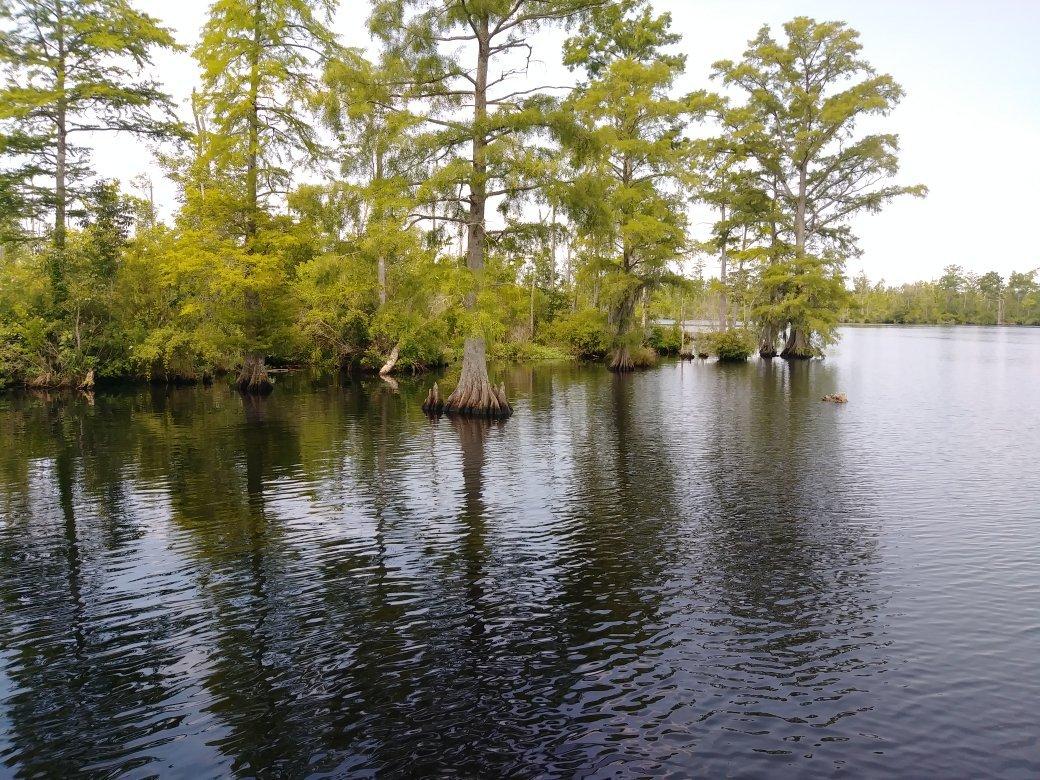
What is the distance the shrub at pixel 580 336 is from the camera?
46.0 metres

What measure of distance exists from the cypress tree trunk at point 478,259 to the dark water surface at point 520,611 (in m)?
5.56

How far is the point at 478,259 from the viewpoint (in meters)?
21.7

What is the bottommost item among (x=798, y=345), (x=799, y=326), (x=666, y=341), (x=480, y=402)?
(x=480, y=402)

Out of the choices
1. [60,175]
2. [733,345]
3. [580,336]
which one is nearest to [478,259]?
[60,175]

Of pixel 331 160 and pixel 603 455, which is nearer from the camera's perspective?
pixel 603 455

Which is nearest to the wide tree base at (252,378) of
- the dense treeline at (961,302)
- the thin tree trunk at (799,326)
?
the thin tree trunk at (799,326)

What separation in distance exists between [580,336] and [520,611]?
42.8m

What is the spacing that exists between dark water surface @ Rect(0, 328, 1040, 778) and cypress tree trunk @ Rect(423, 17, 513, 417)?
5562mm

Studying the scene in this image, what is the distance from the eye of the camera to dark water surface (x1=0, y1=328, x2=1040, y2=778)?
539 cm

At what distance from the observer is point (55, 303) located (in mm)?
28766

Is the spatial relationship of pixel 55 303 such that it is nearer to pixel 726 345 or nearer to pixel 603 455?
pixel 603 455

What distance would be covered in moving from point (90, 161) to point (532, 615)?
1134 inches

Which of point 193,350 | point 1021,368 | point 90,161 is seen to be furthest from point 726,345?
point 90,161

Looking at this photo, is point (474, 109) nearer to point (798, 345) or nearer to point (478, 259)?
point (478, 259)
